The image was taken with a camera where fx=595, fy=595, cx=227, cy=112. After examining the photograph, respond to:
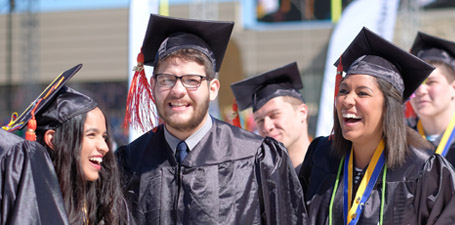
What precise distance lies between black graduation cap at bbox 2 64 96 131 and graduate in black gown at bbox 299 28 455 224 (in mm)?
1316

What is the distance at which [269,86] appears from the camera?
449 centimetres

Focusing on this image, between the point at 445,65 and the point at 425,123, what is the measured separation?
0.45 m

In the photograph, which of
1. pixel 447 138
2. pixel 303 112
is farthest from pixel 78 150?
pixel 447 138

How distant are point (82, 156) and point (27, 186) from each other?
632mm

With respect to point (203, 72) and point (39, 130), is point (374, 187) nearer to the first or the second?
point (203, 72)

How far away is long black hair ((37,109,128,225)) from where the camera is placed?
295 cm

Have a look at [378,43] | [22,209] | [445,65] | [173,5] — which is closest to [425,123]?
[445,65]

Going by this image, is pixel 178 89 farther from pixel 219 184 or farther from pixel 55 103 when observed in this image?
pixel 55 103

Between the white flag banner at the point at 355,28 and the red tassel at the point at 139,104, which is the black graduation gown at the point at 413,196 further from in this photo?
the white flag banner at the point at 355,28

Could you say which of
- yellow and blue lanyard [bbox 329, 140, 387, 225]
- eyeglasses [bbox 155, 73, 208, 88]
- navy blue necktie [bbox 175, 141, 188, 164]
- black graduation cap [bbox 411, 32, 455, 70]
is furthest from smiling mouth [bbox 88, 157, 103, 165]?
black graduation cap [bbox 411, 32, 455, 70]

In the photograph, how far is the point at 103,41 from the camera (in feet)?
95.7

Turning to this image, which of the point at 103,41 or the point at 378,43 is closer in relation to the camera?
the point at 378,43

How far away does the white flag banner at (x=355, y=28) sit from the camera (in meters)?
6.22

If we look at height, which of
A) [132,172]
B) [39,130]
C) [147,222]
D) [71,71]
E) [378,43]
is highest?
[378,43]
